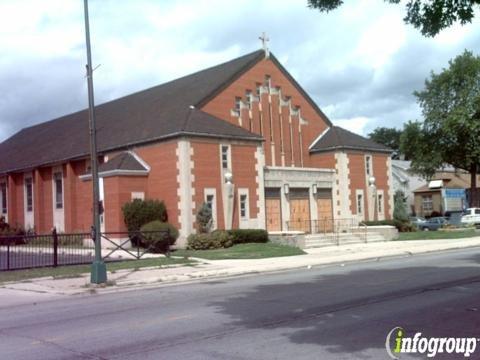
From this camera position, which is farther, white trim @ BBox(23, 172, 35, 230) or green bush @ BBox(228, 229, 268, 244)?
white trim @ BBox(23, 172, 35, 230)

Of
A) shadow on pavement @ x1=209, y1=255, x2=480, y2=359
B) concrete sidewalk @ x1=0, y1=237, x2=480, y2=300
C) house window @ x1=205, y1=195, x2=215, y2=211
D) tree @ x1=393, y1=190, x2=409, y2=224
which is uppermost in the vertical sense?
house window @ x1=205, y1=195, x2=215, y2=211

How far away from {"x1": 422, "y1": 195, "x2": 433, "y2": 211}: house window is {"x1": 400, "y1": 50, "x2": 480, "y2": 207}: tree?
14.4 metres

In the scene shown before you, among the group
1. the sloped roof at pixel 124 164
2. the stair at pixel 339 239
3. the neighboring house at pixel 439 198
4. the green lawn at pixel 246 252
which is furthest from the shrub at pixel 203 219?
the neighboring house at pixel 439 198

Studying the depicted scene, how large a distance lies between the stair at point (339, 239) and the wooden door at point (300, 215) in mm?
1812

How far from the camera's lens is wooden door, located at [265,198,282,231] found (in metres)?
33.8

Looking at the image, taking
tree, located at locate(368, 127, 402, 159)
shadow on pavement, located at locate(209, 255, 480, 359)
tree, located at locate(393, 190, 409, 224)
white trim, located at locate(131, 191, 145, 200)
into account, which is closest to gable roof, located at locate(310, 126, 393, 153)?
tree, located at locate(393, 190, 409, 224)

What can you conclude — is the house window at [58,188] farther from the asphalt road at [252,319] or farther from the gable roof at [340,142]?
the asphalt road at [252,319]

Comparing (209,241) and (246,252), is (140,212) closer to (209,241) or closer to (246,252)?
(209,241)

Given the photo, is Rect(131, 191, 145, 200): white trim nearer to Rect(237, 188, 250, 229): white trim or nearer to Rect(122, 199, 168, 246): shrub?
Rect(122, 199, 168, 246): shrub

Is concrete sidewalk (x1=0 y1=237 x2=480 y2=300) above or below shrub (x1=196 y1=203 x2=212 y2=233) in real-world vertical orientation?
below

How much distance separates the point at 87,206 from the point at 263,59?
45.2ft

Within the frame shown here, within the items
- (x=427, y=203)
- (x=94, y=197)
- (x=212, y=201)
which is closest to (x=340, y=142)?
(x=212, y=201)

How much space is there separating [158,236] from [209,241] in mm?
2690

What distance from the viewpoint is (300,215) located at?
3581cm
